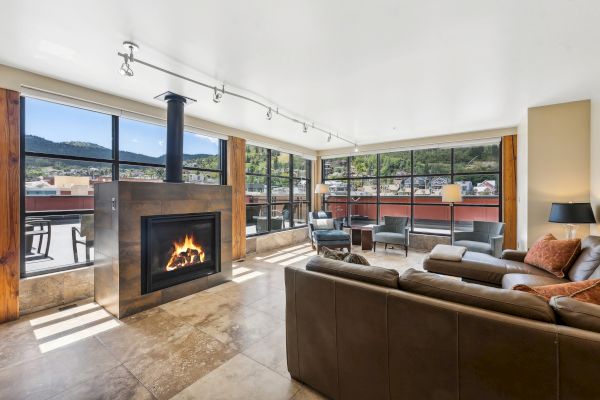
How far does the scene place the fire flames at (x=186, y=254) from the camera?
3.38 m

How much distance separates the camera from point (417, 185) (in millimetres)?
6281

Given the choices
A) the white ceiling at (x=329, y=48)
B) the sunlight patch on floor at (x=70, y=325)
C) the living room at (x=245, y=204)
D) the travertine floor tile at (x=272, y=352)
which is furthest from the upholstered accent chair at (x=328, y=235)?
the sunlight patch on floor at (x=70, y=325)

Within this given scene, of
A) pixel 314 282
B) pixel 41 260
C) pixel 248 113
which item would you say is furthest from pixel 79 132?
pixel 314 282

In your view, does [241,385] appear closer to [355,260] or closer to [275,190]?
[355,260]

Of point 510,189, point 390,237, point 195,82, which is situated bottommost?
point 390,237

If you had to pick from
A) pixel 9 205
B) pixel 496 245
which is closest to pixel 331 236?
pixel 496 245

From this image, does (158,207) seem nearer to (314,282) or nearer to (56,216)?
(56,216)

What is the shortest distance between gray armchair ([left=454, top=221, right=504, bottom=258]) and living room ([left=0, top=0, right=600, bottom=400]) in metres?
0.05

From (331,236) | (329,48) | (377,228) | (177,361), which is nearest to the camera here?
(177,361)

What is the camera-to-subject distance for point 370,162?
6.94m

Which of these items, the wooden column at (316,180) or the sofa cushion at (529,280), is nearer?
the sofa cushion at (529,280)

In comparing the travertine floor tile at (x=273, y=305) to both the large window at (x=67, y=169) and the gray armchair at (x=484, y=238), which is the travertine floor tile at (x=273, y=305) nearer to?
the large window at (x=67, y=169)

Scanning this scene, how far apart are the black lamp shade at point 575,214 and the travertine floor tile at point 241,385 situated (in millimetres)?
3804

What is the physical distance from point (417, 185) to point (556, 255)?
11.9ft
